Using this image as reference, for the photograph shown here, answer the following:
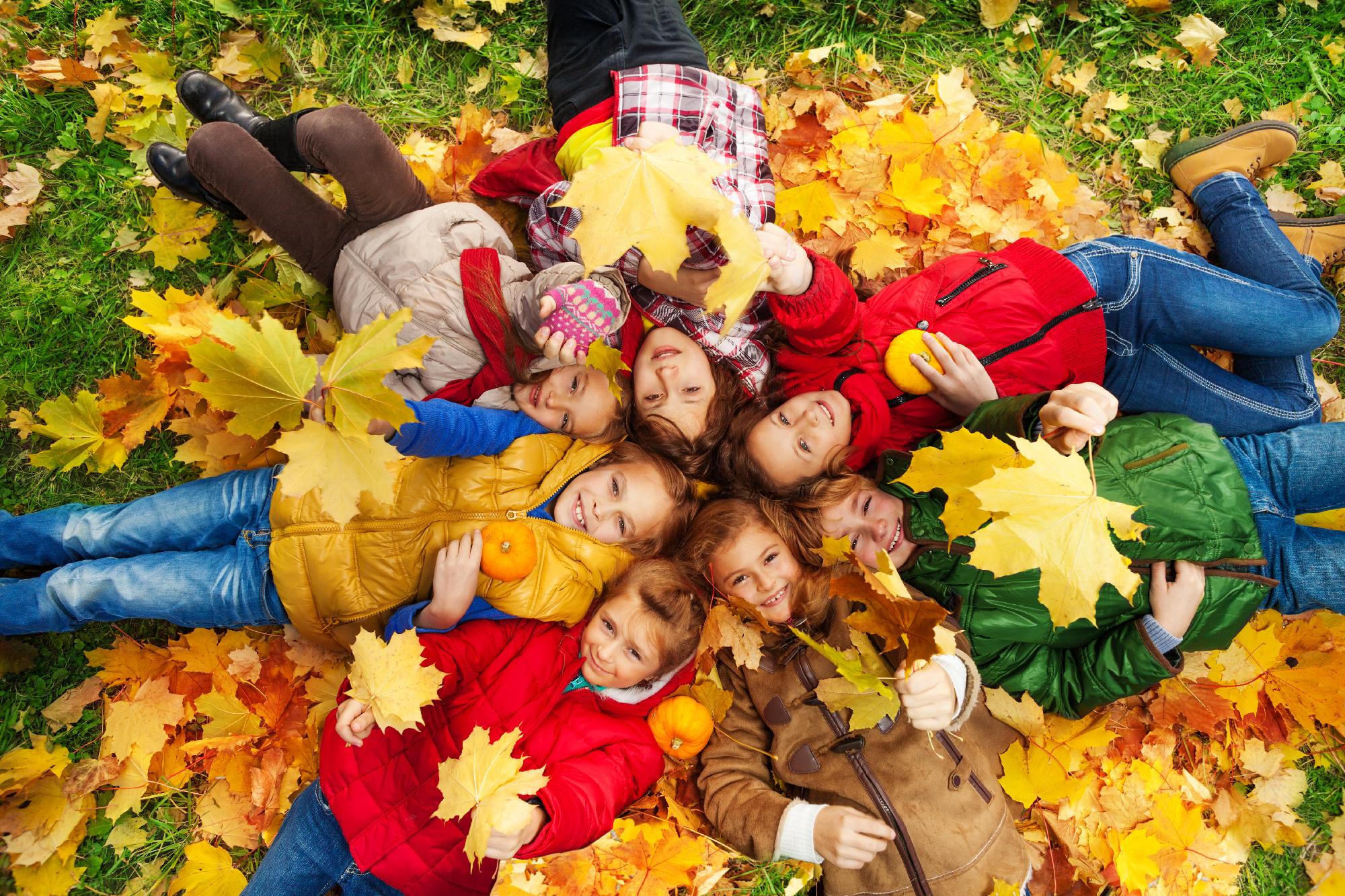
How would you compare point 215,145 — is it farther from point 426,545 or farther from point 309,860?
point 309,860

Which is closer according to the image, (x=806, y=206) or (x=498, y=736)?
(x=498, y=736)

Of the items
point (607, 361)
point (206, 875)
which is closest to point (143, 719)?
point (206, 875)

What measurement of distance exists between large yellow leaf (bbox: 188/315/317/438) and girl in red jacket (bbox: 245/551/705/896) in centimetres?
87

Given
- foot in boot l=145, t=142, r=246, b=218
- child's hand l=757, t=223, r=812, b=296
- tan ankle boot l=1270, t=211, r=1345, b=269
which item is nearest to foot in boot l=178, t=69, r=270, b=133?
foot in boot l=145, t=142, r=246, b=218

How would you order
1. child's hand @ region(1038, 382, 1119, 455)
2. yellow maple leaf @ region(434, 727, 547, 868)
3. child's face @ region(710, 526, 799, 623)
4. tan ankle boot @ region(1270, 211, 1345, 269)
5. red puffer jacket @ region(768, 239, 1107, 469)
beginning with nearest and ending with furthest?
yellow maple leaf @ region(434, 727, 547, 868) < child's hand @ region(1038, 382, 1119, 455) < child's face @ region(710, 526, 799, 623) < red puffer jacket @ region(768, 239, 1107, 469) < tan ankle boot @ region(1270, 211, 1345, 269)

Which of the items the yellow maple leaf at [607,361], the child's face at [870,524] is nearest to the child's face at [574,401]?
the yellow maple leaf at [607,361]

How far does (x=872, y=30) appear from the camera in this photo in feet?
11.2

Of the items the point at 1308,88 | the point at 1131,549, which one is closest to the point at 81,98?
the point at 1131,549

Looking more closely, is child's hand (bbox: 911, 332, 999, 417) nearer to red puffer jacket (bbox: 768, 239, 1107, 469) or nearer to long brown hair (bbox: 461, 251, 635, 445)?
red puffer jacket (bbox: 768, 239, 1107, 469)

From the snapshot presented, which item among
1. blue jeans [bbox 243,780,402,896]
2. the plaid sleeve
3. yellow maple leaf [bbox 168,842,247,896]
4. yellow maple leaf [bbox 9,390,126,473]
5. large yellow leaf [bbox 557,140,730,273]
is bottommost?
yellow maple leaf [bbox 168,842,247,896]

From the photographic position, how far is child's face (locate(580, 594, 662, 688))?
2520mm

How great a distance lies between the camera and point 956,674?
2391mm

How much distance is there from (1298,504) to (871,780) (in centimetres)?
185

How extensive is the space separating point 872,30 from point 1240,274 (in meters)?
1.84
